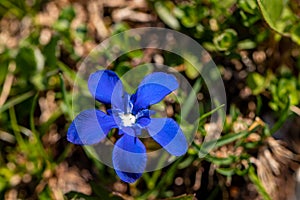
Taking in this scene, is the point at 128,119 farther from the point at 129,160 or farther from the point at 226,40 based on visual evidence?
the point at 226,40

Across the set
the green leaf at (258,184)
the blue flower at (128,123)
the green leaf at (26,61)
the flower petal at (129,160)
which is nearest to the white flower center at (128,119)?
the blue flower at (128,123)

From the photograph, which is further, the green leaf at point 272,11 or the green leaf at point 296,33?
the green leaf at point 296,33

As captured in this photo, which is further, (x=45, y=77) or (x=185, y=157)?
(x=45, y=77)

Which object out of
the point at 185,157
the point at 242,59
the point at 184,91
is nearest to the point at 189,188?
the point at 185,157

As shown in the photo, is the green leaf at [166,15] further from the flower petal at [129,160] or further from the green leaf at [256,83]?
the flower petal at [129,160]

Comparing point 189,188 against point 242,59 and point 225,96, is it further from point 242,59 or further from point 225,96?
point 242,59

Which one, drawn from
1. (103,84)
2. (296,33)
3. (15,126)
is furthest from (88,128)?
(296,33)

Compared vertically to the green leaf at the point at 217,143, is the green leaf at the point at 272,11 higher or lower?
higher
